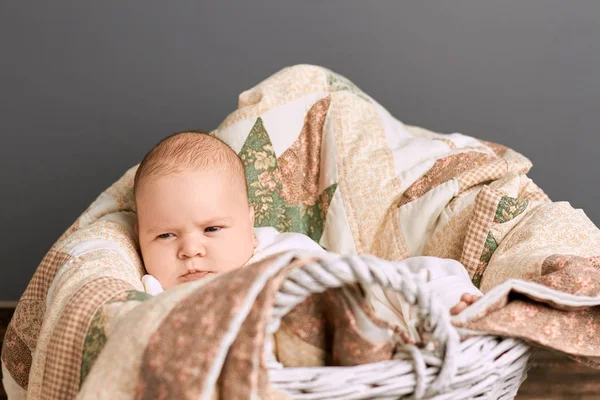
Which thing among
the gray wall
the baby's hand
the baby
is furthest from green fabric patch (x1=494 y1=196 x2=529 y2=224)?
the gray wall

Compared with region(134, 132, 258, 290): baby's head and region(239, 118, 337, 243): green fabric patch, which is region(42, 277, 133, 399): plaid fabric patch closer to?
region(134, 132, 258, 290): baby's head

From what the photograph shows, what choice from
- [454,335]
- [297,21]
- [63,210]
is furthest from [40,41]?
[454,335]

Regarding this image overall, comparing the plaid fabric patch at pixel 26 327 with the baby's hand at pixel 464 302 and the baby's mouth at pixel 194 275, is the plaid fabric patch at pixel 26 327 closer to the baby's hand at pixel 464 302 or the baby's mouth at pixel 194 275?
the baby's mouth at pixel 194 275

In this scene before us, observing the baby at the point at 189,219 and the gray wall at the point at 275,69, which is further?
the gray wall at the point at 275,69

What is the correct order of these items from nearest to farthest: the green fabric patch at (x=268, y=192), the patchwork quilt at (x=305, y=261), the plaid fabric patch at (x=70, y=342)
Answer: the patchwork quilt at (x=305, y=261)
the plaid fabric patch at (x=70, y=342)
the green fabric patch at (x=268, y=192)

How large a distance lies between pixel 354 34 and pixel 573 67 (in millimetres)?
603

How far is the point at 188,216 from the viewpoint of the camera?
131 cm

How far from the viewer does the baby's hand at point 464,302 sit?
103cm

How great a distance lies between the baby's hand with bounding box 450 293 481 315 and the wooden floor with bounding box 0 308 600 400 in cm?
91

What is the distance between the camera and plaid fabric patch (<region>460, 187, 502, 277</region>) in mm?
Answer: 1428

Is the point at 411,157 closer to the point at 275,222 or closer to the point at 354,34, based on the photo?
the point at 275,222

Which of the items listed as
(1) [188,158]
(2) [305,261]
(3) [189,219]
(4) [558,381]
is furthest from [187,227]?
(4) [558,381]

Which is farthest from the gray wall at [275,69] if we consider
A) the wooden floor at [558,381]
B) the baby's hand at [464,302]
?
the baby's hand at [464,302]

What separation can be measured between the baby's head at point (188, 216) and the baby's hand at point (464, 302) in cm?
45
